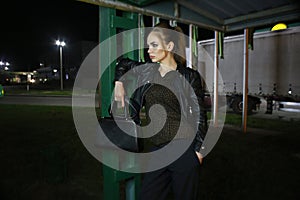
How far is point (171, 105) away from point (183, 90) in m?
0.17

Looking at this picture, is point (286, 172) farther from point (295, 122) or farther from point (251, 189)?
point (295, 122)

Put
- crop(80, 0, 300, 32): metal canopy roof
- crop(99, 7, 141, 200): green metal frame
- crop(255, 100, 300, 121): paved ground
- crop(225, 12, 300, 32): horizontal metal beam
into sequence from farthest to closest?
crop(255, 100, 300, 121): paved ground, crop(225, 12, 300, 32): horizontal metal beam, crop(80, 0, 300, 32): metal canopy roof, crop(99, 7, 141, 200): green metal frame

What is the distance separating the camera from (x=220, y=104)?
430 inches

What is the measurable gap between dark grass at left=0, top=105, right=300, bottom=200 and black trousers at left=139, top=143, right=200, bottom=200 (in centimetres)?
167

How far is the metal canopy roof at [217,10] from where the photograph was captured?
2598 millimetres

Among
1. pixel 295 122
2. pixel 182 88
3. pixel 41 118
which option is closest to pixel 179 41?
pixel 182 88

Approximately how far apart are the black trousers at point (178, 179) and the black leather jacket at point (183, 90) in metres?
0.13

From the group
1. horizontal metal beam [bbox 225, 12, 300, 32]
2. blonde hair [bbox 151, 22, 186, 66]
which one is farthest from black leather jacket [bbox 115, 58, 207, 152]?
horizontal metal beam [bbox 225, 12, 300, 32]

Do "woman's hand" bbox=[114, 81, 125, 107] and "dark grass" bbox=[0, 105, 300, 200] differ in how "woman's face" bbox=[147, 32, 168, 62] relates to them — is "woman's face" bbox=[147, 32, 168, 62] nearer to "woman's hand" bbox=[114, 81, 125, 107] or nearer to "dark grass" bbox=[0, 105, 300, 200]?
"woman's hand" bbox=[114, 81, 125, 107]

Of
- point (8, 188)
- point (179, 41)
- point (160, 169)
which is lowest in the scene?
point (8, 188)

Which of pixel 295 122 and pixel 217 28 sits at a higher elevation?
pixel 217 28

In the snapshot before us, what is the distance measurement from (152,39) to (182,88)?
1.56 ft

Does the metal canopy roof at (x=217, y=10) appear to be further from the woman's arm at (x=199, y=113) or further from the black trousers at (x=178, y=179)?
the black trousers at (x=178, y=179)

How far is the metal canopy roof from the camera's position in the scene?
2.60 meters
